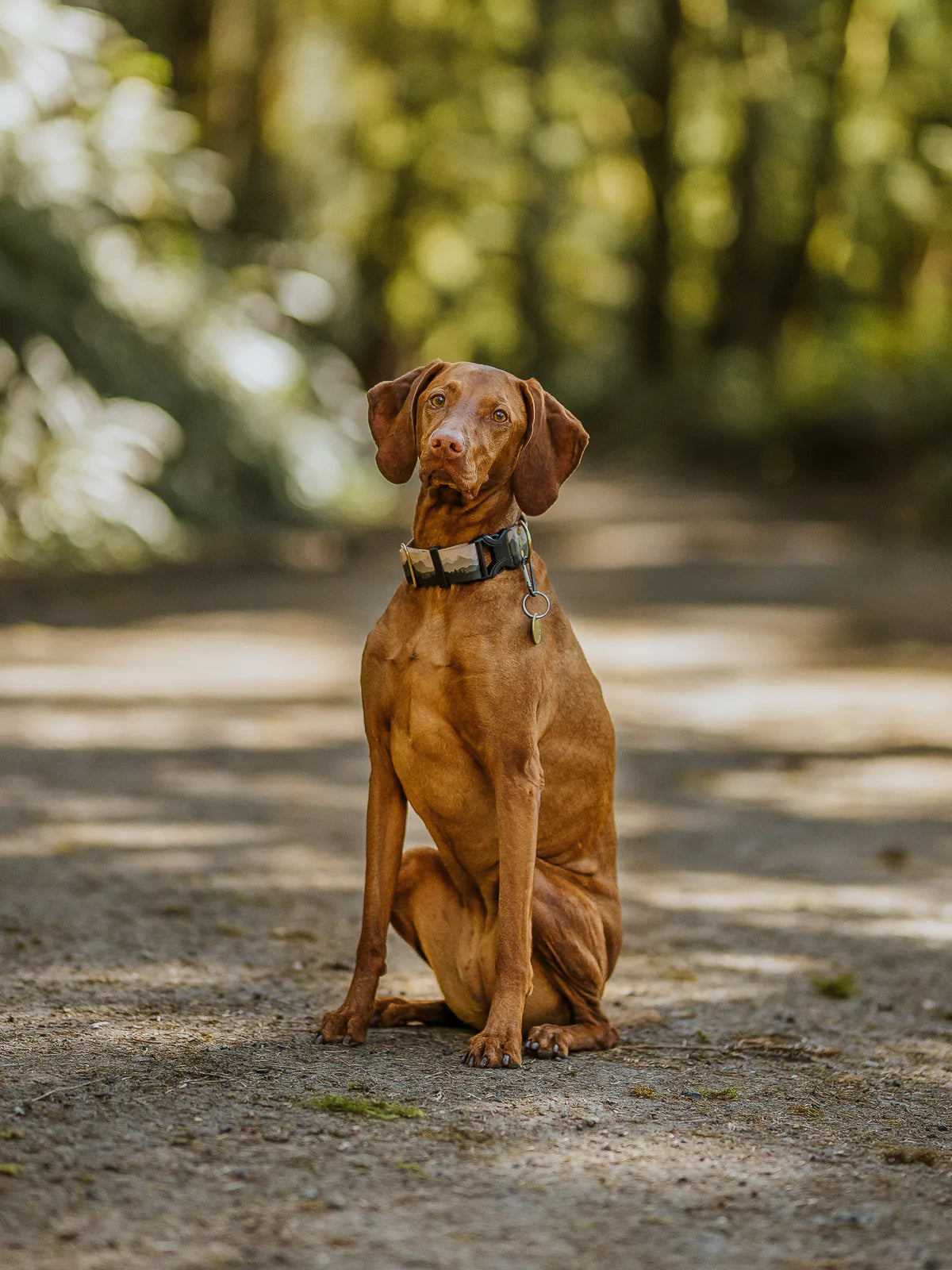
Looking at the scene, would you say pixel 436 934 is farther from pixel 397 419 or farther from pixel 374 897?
pixel 397 419

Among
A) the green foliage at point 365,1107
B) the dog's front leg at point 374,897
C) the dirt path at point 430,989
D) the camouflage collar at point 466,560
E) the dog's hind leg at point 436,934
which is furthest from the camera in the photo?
the dog's hind leg at point 436,934

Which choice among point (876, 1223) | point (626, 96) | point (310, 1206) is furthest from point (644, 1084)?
point (626, 96)

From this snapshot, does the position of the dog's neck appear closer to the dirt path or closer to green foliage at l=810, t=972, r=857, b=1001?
the dirt path

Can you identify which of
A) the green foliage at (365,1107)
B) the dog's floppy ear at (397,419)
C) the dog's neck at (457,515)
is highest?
the dog's floppy ear at (397,419)

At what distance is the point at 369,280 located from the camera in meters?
31.7

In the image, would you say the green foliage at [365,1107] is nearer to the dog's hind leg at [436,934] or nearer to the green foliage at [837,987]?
the dog's hind leg at [436,934]

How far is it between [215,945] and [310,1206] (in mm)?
2544

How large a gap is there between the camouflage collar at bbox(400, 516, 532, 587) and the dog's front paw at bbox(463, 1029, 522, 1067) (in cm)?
120

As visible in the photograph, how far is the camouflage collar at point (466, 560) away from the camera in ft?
13.9

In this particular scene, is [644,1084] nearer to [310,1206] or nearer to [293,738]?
[310,1206]

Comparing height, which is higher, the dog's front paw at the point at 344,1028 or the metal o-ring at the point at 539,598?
the metal o-ring at the point at 539,598

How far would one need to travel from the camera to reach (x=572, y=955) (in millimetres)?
4391

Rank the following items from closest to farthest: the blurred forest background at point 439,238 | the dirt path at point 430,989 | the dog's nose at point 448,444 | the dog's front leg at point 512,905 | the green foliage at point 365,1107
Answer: the dirt path at point 430,989 < the green foliage at point 365,1107 < the dog's nose at point 448,444 < the dog's front leg at point 512,905 < the blurred forest background at point 439,238

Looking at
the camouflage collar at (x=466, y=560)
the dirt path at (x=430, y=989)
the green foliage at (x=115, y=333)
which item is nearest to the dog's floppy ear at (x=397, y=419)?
the camouflage collar at (x=466, y=560)
